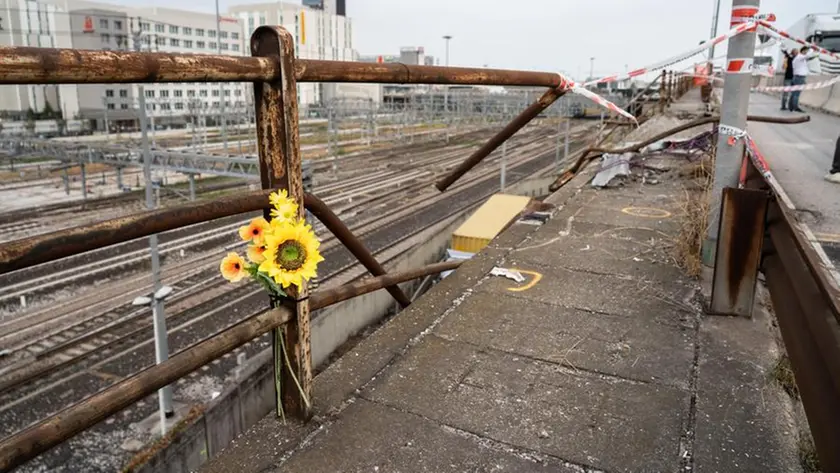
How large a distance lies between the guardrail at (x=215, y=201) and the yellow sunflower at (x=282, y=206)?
55 mm

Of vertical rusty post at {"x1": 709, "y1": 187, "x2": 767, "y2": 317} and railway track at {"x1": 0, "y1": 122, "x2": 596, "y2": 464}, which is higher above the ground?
vertical rusty post at {"x1": 709, "y1": 187, "x2": 767, "y2": 317}

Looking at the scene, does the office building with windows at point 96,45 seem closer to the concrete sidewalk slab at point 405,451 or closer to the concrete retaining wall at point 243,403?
the concrete retaining wall at point 243,403

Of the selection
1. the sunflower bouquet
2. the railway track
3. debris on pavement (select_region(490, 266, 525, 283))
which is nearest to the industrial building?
the railway track

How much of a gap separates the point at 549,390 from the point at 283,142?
1.71 metres

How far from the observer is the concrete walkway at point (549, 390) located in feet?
7.82

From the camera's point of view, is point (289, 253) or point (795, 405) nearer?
point (289, 253)

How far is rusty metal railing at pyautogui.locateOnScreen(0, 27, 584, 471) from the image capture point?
153 cm

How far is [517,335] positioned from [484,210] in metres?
13.1

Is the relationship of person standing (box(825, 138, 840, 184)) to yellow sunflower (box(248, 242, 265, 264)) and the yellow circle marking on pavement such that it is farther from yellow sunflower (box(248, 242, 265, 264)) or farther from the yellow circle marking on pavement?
yellow sunflower (box(248, 242, 265, 264))

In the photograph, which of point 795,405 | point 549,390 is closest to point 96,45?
point 549,390

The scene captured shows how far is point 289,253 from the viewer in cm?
214

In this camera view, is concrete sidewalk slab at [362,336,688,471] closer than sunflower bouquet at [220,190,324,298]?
No

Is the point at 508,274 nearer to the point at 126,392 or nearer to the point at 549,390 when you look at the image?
the point at 549,390

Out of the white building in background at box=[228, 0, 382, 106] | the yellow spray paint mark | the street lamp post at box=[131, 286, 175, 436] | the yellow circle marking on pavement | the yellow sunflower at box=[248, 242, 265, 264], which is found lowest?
the street lamp post at box=[131, 286, 175, 436]
